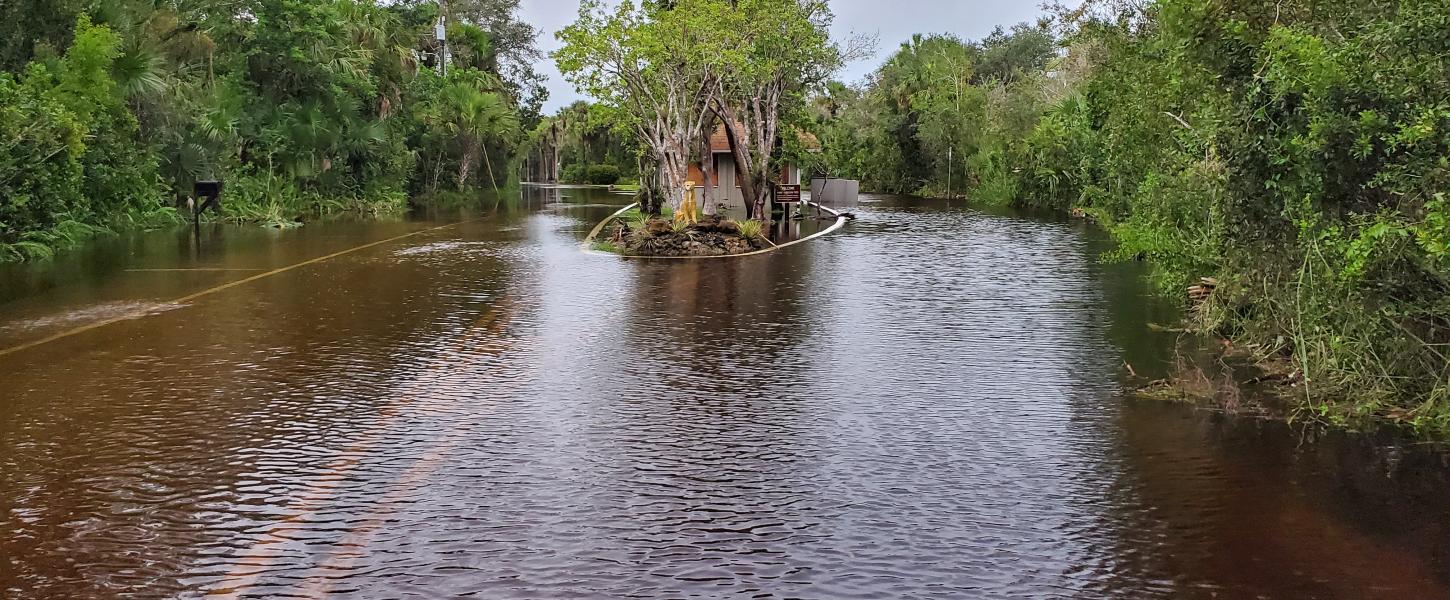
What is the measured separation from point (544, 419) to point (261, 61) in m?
34.0

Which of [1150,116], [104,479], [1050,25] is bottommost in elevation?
[104,479]

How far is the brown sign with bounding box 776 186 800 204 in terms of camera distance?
3234cm

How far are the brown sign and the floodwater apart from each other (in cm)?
1738

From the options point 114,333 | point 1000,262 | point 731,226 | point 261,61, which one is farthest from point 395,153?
point 114,333

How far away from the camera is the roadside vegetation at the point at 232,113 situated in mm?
22766

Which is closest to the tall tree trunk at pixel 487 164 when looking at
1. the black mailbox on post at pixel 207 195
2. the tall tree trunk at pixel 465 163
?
the tall tree trunk at pixel 465 163

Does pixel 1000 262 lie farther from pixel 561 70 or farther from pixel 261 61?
pixel 261 61

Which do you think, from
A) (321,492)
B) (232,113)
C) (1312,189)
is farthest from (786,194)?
(321,492)

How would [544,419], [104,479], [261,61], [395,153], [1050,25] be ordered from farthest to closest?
1. [395,153]
2. [261,61]
3. [1050,25]
4. [544,419]
5. [104,479]

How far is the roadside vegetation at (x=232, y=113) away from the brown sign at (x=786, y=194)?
44.9ft

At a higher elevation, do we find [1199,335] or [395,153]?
[395,153]

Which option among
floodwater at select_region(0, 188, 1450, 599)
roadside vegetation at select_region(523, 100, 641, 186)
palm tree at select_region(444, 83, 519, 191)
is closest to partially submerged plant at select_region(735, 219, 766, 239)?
floodwater at select_region(0, 188, 1450, 599)

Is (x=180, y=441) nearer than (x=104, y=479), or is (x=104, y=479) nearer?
(x=104, y=479)

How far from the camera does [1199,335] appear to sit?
12.5 metres
